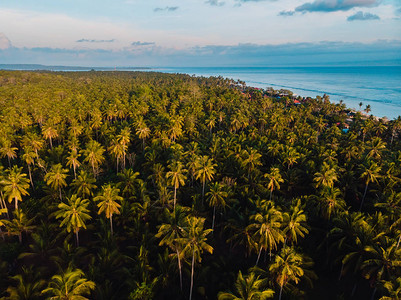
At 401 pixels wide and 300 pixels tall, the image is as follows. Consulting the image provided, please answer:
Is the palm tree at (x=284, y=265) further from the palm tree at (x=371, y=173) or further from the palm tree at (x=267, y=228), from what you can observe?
the palm tree at (x=371, y=173)

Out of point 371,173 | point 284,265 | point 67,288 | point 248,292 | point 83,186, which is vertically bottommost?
point 248,292

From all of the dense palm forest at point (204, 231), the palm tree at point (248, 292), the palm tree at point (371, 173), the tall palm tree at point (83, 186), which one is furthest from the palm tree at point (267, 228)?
the tall palm tree at point (83, 186)

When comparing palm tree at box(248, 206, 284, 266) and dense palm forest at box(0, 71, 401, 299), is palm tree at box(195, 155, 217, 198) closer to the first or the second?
dense palm forest at box(0, 71, 401, 299)

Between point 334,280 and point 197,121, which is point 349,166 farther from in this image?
point 197,121

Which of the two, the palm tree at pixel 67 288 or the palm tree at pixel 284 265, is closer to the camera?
the palm tree at pixel 67 288

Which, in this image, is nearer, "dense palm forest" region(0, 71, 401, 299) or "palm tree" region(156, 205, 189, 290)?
"dense palm forest" region(0, 71, 401, 299)

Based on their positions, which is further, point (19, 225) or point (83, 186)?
point (83, 186)

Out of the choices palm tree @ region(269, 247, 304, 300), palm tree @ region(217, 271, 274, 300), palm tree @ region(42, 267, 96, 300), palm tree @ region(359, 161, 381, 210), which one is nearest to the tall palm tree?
palm tree @ region(42, 267, 96, 300)

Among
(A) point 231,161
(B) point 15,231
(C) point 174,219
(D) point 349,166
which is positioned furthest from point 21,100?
(D) point 349,166

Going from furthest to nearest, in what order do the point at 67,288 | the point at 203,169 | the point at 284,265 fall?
1. the point at 203,169
2. the point at 284,265
3. the point at 67,288

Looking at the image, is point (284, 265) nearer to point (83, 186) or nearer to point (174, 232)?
point (174, 232)

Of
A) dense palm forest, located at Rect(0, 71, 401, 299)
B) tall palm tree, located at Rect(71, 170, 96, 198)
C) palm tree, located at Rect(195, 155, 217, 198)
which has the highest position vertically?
palm tree, located at Rect(195, 155, 217, 198)

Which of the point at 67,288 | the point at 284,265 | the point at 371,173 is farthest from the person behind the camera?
the point at 371,173

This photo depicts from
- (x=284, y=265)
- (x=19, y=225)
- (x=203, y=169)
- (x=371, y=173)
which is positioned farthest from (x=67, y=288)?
(x=371, y=173)
